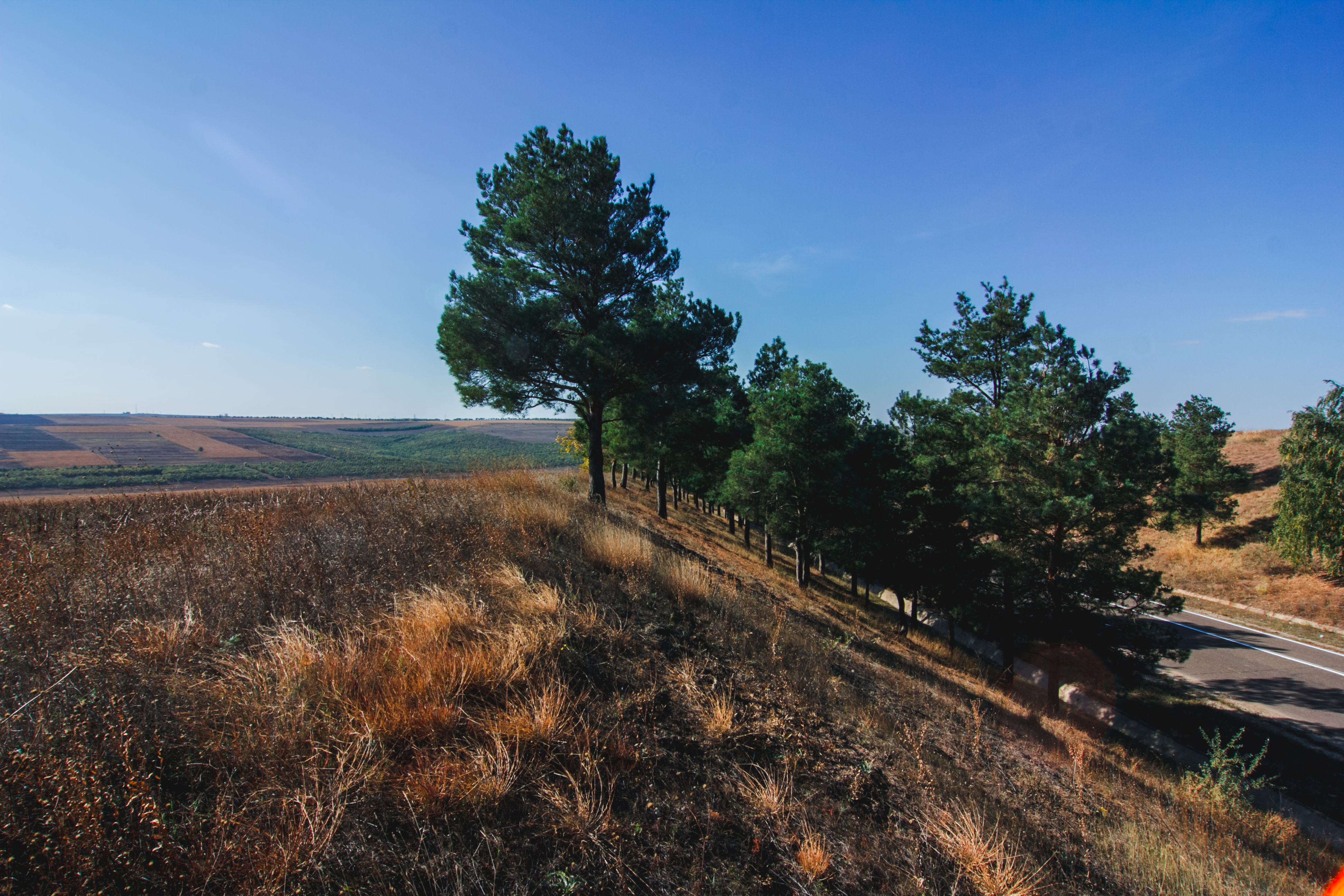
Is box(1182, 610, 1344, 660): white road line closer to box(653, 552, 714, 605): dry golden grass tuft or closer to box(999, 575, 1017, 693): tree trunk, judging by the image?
box(999, 575, 1017, 693): tree trunk

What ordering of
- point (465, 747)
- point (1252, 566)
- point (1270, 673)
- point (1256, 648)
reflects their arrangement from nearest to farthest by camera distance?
point (465, 747) → point (1270, 673) → point (1256, 648) → point (1252, 566)

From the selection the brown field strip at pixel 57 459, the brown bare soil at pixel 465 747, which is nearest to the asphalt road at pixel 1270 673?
the brown bare soil at pixel 465 747

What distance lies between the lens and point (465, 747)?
2961 mm

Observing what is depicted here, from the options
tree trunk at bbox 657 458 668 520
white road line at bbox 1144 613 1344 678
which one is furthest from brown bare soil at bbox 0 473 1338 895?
tree trunk at bbox 657 458 668 520

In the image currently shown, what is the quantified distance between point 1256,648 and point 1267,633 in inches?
138

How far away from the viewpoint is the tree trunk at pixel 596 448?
14797 mm

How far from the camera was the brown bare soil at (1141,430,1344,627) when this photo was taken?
2248 cm

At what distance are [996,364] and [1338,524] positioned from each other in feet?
55.1

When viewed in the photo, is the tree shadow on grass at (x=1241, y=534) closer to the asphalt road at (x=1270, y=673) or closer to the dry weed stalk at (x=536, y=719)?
the asphalt road at (x=1270, y=673)

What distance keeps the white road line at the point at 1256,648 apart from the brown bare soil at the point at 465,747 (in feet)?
51.6

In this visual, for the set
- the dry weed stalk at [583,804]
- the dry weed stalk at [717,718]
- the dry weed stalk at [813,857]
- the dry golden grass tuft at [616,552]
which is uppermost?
the dry golden grass tuft at [616,552]

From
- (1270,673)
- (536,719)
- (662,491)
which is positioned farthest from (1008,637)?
(536,719)

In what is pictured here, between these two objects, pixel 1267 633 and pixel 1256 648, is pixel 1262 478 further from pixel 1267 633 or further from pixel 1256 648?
pixel 1256 648

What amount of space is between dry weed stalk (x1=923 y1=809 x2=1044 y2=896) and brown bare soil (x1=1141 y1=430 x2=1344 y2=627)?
32815 millimetres
